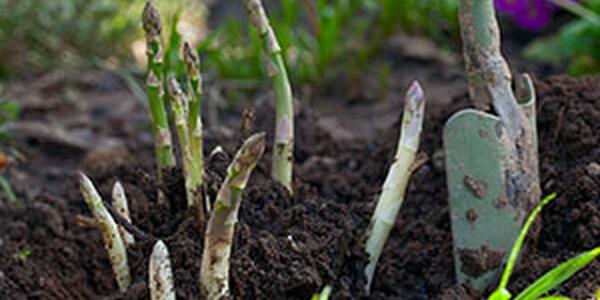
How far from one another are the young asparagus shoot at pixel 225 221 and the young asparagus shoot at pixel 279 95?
376 millimetres

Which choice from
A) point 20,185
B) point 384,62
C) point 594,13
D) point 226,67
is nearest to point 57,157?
point 20,185

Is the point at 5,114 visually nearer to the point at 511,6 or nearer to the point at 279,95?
the point at 279,95

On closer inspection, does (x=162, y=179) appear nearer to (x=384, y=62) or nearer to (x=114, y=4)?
(x=384, y=62)

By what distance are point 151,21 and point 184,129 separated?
219 mm

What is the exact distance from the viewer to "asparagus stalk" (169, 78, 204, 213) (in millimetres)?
1598

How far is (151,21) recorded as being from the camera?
159 centimetres

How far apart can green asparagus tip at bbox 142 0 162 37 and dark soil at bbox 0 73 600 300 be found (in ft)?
1.03

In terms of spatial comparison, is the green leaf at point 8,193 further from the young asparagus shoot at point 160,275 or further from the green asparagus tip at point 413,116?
the green asparagus tip at point 413,116

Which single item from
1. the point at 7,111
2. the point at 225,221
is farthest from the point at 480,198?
the point at 7,111

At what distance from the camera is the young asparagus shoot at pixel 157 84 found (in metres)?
1.59

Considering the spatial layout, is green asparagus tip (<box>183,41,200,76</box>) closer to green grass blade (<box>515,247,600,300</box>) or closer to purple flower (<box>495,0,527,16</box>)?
green grass blade (<box>515,247,600,300</box>)

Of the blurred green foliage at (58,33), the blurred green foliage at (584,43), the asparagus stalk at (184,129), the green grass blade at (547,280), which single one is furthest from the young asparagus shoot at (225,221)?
the blurred green foliage at (58,33)

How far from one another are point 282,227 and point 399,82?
1.92 m

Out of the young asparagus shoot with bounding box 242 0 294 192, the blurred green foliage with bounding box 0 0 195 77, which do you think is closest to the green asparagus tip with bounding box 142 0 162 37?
the young asparagus shoot with bounding box 242 0 294 192
